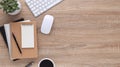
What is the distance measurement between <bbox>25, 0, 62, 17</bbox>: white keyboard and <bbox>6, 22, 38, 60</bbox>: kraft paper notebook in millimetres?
71

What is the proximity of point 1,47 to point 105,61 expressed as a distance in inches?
18.8

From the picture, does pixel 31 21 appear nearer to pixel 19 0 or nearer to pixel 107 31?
pixel 19 0

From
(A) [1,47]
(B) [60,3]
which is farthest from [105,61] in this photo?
(A) [1,47]

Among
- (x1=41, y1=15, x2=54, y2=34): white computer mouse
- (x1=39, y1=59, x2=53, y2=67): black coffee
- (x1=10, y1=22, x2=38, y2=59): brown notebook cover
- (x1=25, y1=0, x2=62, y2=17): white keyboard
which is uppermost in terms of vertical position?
(x1=25, y1=0, x2=62, y2=17): white keyboard

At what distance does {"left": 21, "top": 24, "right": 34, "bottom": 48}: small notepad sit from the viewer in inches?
57.6

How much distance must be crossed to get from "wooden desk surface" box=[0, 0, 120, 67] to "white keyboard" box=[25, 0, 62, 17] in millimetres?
19

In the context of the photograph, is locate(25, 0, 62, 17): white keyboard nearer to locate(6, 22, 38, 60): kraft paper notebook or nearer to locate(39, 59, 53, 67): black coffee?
locate(6, 22, 38, 60): kraft paper notebook

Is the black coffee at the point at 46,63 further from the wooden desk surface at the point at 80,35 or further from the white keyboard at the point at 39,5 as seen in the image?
the white keyboard at the point at 39,5

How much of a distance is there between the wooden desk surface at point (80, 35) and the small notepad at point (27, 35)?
0.04 m

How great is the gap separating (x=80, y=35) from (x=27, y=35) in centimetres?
24

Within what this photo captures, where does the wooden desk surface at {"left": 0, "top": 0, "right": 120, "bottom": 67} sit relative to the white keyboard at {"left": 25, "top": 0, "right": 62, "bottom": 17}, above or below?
below

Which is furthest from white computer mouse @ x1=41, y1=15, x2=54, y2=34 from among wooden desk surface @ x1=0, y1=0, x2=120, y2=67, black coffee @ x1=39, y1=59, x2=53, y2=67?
black coffee @ x1=39, y1=59, x2=53, y2=67

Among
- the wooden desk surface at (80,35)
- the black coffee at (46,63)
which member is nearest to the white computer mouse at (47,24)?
the wooden desk surface at (80,35)

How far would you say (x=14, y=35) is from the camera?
1469 mm
